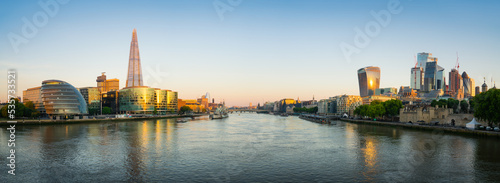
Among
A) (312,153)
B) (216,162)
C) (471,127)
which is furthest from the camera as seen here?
(471,127)

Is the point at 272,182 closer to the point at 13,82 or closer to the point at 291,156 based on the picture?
the point at 291,156

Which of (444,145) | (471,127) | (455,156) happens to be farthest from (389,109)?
(455,156)

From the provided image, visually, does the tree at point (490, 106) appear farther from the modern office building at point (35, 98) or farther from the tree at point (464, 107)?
the modern office building at point (35, 98)

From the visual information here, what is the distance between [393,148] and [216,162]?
2354 centimetres

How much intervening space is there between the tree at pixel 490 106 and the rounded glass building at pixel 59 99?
398 feet

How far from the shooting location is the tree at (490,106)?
47.8 metres

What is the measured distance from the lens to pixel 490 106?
4897 cm

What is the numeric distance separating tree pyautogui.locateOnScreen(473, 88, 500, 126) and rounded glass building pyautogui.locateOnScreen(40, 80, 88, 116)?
398 ft

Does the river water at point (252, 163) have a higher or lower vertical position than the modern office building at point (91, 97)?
lower

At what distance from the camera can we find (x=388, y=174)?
965 inches

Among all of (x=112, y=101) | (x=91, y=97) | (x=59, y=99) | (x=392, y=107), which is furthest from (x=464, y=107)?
(x=91, y=97)

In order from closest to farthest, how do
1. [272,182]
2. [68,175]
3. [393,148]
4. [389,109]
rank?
[272,182] < [68,175] < [393,148] < [389,109]

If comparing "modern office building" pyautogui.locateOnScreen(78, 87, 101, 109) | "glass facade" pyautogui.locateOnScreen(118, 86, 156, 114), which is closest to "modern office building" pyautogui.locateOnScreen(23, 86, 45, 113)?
"modern office building" pyautogui.locateOnScreen(78, 87, 101, 109)

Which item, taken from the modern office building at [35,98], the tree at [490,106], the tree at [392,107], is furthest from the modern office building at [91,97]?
the tree at [490,106]
